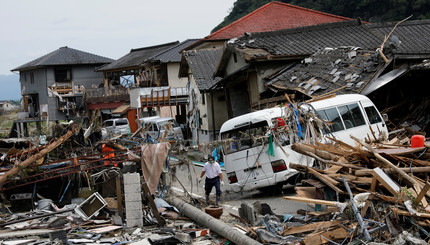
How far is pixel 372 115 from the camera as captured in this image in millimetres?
17109

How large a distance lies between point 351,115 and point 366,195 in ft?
22.5

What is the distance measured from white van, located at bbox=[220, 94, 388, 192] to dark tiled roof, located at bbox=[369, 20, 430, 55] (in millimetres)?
5872

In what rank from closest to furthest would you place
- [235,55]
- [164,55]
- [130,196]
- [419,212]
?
[419,212], [130,196], [235,55], [164,55]

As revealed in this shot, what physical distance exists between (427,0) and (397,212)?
1527 inches

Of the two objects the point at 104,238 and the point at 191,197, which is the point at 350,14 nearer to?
the point at 191,197

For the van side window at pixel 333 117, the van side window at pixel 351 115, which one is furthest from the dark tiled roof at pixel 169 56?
the van side window at pixel 333 117

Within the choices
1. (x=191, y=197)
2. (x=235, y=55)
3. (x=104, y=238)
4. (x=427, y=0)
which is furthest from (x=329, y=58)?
(x=427, y=0)

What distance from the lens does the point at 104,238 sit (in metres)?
12.1

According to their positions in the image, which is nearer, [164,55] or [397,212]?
[397,212]

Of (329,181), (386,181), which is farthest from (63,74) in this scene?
(386,181)

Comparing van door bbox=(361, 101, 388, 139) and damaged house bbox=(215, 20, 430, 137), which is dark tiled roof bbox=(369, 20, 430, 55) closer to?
damaged house bbox=(215, 20, 430, 137)

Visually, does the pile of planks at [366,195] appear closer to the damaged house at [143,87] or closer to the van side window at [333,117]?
the van side window at [333,117]

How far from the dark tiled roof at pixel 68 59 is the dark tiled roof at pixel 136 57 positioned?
4.65m

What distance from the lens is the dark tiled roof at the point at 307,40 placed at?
24.7 m
